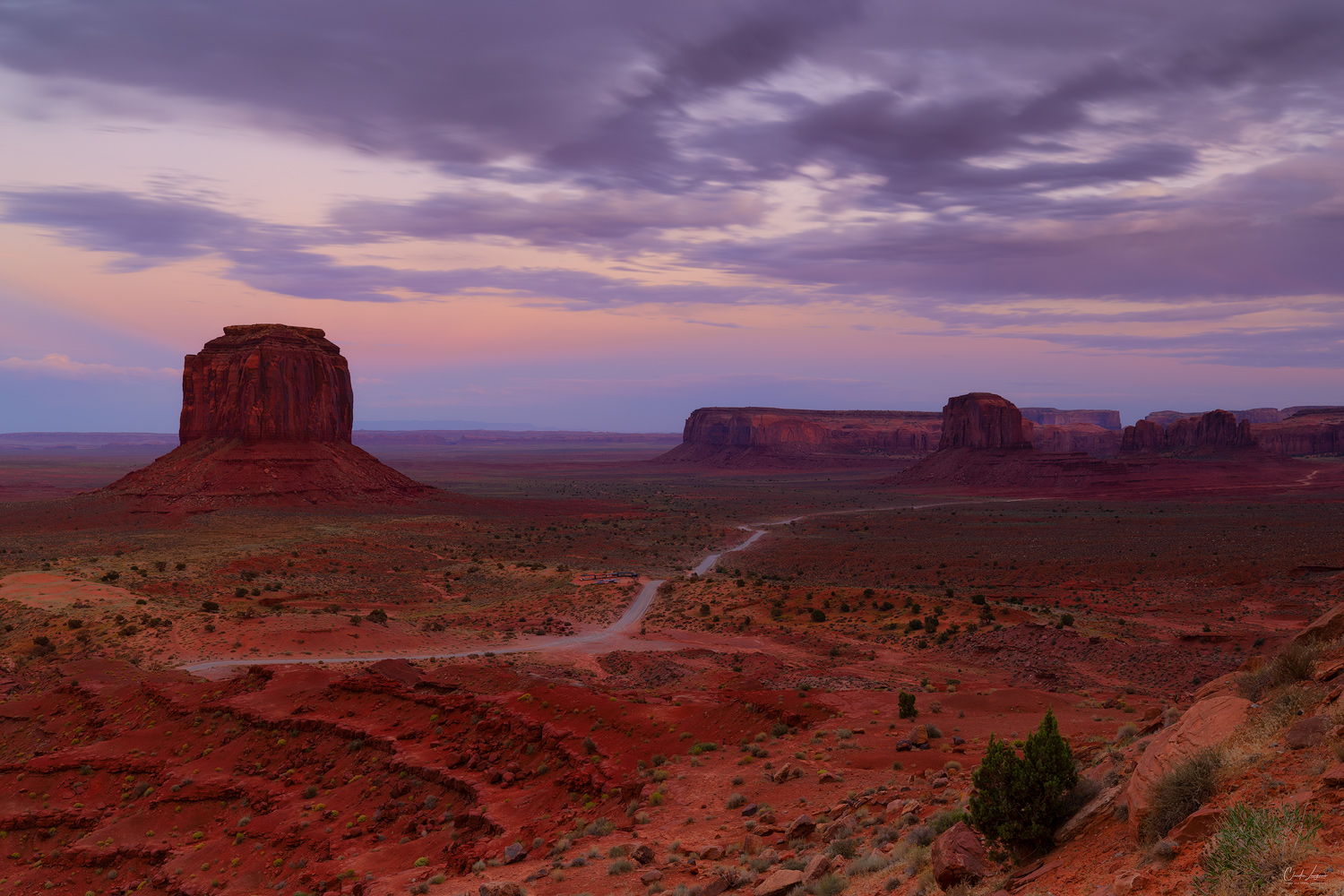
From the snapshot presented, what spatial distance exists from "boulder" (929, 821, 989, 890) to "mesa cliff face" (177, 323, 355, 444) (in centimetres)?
9534

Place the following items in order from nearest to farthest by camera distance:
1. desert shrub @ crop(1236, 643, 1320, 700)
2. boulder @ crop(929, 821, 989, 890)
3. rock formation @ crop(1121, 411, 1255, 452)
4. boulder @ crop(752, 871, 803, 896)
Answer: boulder @ crop(929, 821, 989, 890) < desert shrub @ crop(1236, 643, 1320, 700) < boulder @ crop(752, 871, 803, 896) < rock formation @ crop(1121, 411, 1255, 452)

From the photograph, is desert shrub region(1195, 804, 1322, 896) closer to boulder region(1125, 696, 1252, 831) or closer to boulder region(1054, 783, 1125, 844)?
boulder region(1125, 696, 1252, 831)

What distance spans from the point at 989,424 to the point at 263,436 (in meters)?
118

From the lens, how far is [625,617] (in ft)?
143

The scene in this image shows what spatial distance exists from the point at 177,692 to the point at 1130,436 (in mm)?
203787

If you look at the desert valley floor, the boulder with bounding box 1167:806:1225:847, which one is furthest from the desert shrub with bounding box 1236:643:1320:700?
the boulder with bounding box 1167:806:1225:847

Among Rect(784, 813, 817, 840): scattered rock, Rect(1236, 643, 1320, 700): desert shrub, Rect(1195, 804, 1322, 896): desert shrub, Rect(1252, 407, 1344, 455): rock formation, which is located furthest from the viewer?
Rect(1252, 407, 1344, 455): rock formation

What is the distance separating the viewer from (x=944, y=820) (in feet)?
38.4

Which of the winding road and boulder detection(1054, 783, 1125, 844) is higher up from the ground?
boulder detection(1054, 783, 1125, 844)

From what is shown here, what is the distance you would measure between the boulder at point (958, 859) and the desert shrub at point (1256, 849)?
10.2 ft

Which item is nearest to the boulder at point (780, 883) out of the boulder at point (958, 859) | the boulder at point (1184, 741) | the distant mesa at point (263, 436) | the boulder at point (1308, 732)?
the boulder at point (958, 859)

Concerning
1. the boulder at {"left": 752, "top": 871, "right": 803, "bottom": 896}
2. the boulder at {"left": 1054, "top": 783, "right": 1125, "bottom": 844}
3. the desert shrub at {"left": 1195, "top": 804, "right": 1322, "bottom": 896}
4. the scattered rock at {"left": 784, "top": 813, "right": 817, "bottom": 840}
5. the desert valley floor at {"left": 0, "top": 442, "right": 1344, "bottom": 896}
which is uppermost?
the desert shrub at {"left": 1195, "top": 804, "right": 1322, "bottom": 896}

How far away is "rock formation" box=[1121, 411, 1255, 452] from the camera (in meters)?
160

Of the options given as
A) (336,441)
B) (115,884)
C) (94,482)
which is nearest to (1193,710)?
(115,884)
